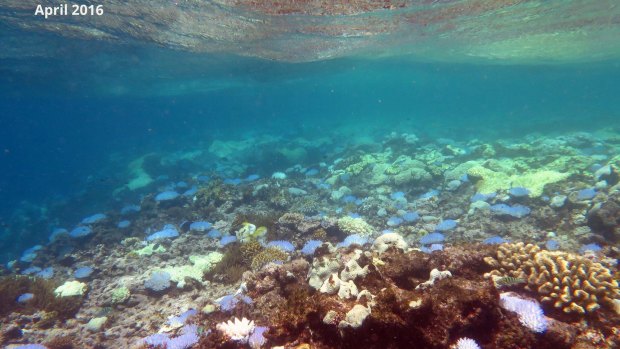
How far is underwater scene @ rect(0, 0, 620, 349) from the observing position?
12.9 feet

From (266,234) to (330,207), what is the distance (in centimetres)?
567

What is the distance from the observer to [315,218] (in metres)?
10.3

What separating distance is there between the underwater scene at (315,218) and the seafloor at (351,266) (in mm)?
40

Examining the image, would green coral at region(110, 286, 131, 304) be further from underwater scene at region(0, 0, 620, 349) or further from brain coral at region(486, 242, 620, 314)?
brain coral at region(486, 242, 620, 314)

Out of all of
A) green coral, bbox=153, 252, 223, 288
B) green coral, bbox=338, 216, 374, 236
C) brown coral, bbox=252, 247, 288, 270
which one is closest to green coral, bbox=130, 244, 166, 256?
green coral, bbox=153, 252, 223, 288

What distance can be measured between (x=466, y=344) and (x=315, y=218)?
7210 mm

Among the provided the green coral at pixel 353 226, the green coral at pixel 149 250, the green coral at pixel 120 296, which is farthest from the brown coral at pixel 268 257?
the green coral at pixel 149 250

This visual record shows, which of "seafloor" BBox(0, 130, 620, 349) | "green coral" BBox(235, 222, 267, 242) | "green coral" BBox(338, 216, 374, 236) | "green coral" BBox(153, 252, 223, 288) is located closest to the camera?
"seafloor" BBox(0, 130, 620, 349)

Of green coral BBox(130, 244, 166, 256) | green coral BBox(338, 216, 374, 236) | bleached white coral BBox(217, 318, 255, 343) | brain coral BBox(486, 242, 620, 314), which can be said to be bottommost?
green coral BBox(130, 244, 166, 256)

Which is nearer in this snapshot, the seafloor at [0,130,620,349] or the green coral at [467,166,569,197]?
the seafloor at [0,130,620,349]

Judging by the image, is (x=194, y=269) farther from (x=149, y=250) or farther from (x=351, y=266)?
(x=351, y=266)

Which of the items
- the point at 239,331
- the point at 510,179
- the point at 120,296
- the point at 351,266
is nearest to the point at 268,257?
the point at 351,266

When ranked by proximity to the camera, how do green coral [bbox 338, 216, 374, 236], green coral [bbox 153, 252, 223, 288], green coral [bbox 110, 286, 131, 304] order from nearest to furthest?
1. green coral [bbox 110, 286, 131, 304]
2. green coral [bbox 153, 252, 223, 288]
3. green coral [bbox 338, 216, 374, 236]

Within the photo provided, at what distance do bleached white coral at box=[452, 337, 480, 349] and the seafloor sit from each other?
2 centimetres
